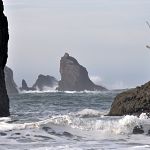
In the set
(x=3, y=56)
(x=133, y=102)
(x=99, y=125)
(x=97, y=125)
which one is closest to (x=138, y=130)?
(x=99, y=125)

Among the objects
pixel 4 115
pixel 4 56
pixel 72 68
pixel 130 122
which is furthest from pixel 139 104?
pixel 72 68

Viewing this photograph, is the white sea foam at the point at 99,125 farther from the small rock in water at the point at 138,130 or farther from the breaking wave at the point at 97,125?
the small rock in water at the point at 138,130

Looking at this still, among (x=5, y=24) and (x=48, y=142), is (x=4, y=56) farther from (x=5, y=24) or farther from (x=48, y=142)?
(x=48, y=142)

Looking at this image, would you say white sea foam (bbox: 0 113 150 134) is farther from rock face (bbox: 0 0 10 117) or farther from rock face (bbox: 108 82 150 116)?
rock face (bbox: 0 0 10 117)

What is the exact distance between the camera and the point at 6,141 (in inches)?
986

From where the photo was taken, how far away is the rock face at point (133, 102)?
124 ft

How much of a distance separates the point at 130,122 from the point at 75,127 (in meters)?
2.86

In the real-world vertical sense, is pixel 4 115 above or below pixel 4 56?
below

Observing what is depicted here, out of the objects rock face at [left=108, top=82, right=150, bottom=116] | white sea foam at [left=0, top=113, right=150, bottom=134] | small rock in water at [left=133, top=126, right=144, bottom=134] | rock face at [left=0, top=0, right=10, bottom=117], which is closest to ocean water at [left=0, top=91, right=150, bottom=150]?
white sea foam at [left=0, top=113, right=150, bottom=134]

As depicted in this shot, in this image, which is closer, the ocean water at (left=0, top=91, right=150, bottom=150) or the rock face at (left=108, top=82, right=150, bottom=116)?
the ocean water at (left=0, top=91, right=150, bottom=150)

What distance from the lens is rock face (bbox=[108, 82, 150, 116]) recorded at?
124 ft

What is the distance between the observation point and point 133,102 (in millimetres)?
38531

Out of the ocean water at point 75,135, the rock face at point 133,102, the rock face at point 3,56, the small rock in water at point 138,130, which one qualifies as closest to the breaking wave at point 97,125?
the ocean water at point 75,135

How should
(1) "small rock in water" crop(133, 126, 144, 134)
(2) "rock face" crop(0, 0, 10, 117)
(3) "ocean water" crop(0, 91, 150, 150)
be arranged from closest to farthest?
(3) "ocean water" crop(0, 91, 150, 150) → (1) "small rock in water" crop(133, 126, 144, 134) → (2) "rock face" crop(0, 0, 10, 117)
